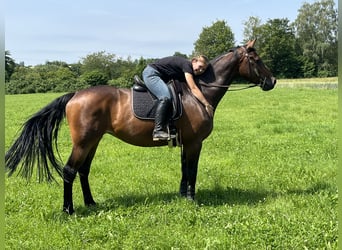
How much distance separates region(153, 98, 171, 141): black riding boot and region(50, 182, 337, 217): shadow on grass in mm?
1113

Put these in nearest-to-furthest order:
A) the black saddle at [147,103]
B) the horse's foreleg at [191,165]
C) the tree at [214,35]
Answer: the black saddle at [147,103] → the horse's foreleg at [191,165] → the tree at [214,35]

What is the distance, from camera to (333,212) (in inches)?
204

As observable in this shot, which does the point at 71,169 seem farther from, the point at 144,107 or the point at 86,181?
the point at 144,107

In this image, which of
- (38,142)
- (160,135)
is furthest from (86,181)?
(160,135)

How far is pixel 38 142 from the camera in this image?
18.3ft

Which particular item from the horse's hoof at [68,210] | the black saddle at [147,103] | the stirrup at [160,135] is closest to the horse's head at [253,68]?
the black saddle at [147,103]

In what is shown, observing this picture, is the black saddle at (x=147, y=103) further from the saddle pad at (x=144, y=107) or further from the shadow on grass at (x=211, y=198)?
the shadow on grass at (x=211, y=198)

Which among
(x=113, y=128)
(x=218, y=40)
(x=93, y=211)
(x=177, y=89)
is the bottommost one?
(x=93, y=211)

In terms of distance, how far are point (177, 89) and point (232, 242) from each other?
265cm

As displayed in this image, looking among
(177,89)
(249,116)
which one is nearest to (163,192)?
(177,89)

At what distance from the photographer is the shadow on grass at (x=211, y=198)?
5.86 metres

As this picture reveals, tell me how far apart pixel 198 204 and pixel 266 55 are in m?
81.0

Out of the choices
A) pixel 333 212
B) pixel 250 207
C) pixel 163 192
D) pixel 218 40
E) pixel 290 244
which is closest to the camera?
pixel 290 244

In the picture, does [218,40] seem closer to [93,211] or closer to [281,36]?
[281,36]
